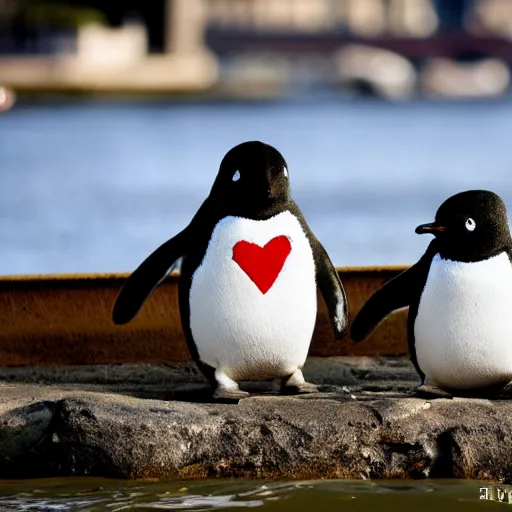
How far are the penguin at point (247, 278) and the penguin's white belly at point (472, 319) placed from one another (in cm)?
51

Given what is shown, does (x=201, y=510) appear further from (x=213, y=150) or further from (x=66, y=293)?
(x=213, y=150)

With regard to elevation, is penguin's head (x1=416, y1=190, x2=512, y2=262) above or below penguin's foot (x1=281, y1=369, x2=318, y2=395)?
above

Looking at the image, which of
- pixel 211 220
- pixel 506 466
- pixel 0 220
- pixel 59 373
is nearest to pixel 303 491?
pixel 506 466

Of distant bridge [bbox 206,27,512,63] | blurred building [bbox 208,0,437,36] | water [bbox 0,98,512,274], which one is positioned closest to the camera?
water [bbox 0,98,512,274]

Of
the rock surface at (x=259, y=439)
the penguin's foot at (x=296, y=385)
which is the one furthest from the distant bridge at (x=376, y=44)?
the rock surface at (x=259, y=439)

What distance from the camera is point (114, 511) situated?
4.70 metres

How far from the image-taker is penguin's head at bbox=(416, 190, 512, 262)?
207 inches

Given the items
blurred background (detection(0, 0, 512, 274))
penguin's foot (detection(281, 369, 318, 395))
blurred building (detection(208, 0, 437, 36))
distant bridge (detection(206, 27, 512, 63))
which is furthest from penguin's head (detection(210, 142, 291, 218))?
blurred building (detection(208, 0, 437, 36))

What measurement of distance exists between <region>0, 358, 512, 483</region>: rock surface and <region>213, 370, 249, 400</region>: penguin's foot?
0.44ft

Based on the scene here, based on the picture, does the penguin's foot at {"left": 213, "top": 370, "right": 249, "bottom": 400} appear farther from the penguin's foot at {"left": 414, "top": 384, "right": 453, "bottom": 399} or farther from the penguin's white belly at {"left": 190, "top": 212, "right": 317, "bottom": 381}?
the penguin's foot at {"left": 414, "top": 384, "right": 453, "bottom": 399}

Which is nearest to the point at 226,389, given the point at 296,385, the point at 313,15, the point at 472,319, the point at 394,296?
the point at 296,385

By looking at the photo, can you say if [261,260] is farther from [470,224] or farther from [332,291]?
[470,224]

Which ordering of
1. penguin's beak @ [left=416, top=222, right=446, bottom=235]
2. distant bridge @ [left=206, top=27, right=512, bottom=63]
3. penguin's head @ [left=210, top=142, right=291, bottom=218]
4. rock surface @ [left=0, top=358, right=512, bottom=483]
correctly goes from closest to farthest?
rock surface @ [left=0, top=358, right=512, bottom=483] → penguin's beak @ [left=416, top=222, right=446, bottom=235] → penguin's head @ [left=210, top=142, right=291, bottom=218] → distant bridge @ [left=206, top=27, right=512, bottom=63]

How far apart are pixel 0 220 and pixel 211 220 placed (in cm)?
2046
